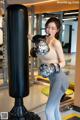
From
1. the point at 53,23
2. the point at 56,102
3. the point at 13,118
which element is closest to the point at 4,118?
the point at 13,118

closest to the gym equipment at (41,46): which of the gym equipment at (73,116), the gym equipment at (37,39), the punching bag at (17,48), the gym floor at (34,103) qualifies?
the gym equipment at (37,39)

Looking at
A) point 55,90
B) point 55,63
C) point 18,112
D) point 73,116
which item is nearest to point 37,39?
point 55,63

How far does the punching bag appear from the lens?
262 centimetres

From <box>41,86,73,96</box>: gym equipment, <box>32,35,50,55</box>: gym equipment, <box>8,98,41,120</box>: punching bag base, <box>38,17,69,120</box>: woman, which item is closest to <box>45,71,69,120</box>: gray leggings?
<box>38,17,69,120</box>: woman

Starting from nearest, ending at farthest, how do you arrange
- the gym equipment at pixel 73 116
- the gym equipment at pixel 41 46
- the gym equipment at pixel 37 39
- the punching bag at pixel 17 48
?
the gym equipment at pixel 41 46 → the gym equipment at pixel 37 39 → the punching bag at pixel 17 48 → the gym equipment at pixel 73 116

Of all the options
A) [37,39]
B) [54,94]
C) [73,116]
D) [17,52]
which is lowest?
[73,116]

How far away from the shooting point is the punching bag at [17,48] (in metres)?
2.62

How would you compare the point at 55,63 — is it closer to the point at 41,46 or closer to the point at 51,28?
the point at 41,46

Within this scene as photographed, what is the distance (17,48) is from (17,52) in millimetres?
54

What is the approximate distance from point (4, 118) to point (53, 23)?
162 centimetres

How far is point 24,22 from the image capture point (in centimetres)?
270

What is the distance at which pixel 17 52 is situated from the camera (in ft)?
8.90

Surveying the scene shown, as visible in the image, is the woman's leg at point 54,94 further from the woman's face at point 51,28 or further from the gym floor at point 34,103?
the gym floor at point 34,103

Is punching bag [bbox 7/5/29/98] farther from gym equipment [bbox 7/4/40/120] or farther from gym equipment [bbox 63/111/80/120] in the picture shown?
gym equipment [bbox 63/111/80/120]
